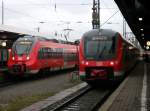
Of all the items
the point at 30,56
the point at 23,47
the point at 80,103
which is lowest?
the point at 80,103

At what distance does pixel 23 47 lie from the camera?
1186 inches

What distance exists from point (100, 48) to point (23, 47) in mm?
8248

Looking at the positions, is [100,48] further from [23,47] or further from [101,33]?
[23,47]

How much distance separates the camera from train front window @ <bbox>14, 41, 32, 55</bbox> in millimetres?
30000

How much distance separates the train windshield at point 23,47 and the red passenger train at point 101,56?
23.5 ft

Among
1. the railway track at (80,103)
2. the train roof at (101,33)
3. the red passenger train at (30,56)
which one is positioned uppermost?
the train roof at (101,33)

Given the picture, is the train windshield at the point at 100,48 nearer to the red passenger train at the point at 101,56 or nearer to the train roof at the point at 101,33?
the red passenger train at the point at 101,56

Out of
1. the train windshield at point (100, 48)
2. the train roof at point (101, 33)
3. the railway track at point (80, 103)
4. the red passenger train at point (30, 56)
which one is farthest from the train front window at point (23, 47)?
the railway track at point (80, 103)

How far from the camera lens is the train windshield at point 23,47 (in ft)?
98.4

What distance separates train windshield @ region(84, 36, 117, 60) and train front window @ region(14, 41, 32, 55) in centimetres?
736

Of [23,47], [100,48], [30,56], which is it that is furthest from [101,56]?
[23,47]

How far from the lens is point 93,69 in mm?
22812

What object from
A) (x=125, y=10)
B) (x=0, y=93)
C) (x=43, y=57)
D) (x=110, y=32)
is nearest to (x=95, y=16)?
(x=125, y=10)

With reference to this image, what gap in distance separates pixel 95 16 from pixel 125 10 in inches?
196
